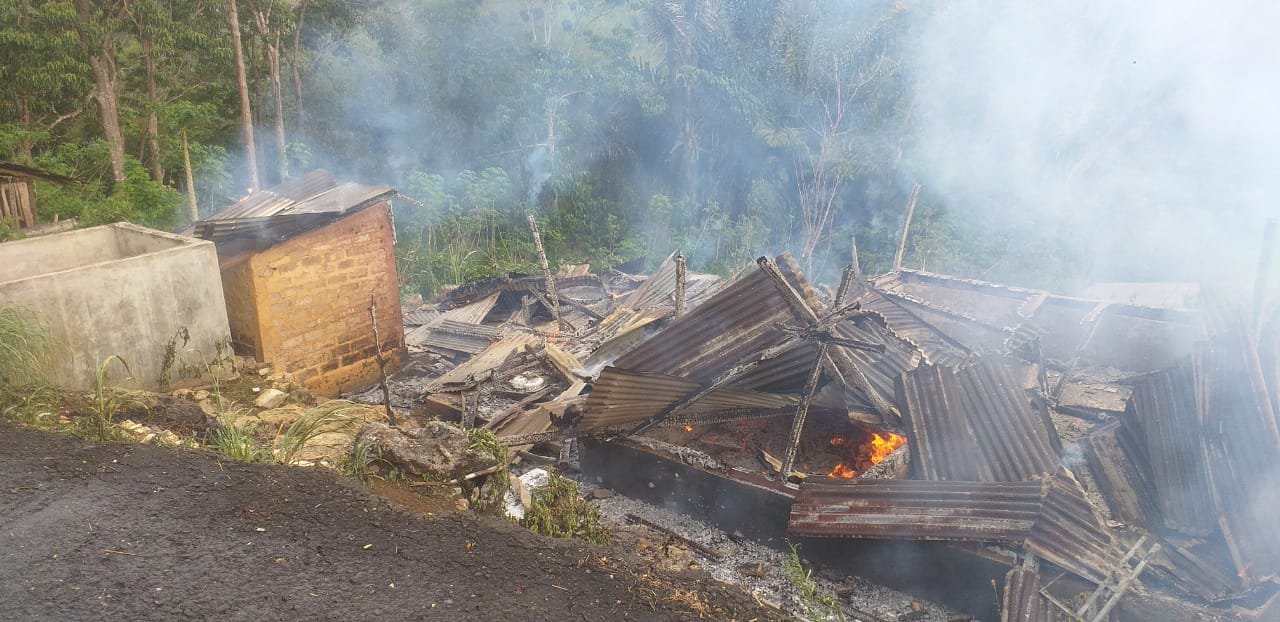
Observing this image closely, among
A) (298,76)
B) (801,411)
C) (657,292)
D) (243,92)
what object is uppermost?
(298,76)

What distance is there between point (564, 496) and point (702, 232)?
→ 15.6 m

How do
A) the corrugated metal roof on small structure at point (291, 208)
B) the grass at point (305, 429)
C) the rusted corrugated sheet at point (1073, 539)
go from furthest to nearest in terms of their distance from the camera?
the corrugated metal roof on small structure at point (291, 208) < the rusted corrugated sheet at point (1073, 539) < the grass at point (305, 429)

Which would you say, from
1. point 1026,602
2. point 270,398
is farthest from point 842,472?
point 270,398

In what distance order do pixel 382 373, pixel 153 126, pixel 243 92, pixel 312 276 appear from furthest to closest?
pixel 153 126 → pixel 243 92 → pixel 312 276 → pixel 382 373

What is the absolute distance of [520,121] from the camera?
70.7 ft

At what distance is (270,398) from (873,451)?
5.69 m

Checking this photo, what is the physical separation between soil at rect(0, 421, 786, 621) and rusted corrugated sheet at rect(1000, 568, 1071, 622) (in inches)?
88.3

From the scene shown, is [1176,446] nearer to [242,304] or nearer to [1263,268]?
[1263,268]

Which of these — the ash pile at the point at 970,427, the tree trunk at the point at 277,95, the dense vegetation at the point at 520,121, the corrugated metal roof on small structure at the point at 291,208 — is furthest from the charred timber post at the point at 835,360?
the tree trunk at the point at 277,95

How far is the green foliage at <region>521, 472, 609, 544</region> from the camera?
4328 millimetres

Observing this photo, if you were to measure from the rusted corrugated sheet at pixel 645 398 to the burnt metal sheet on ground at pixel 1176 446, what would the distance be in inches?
119

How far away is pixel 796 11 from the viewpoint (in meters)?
18.3

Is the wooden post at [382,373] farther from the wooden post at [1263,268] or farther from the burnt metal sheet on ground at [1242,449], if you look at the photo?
the wooden post at [1263,268]

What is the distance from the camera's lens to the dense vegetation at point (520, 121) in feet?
56.1
